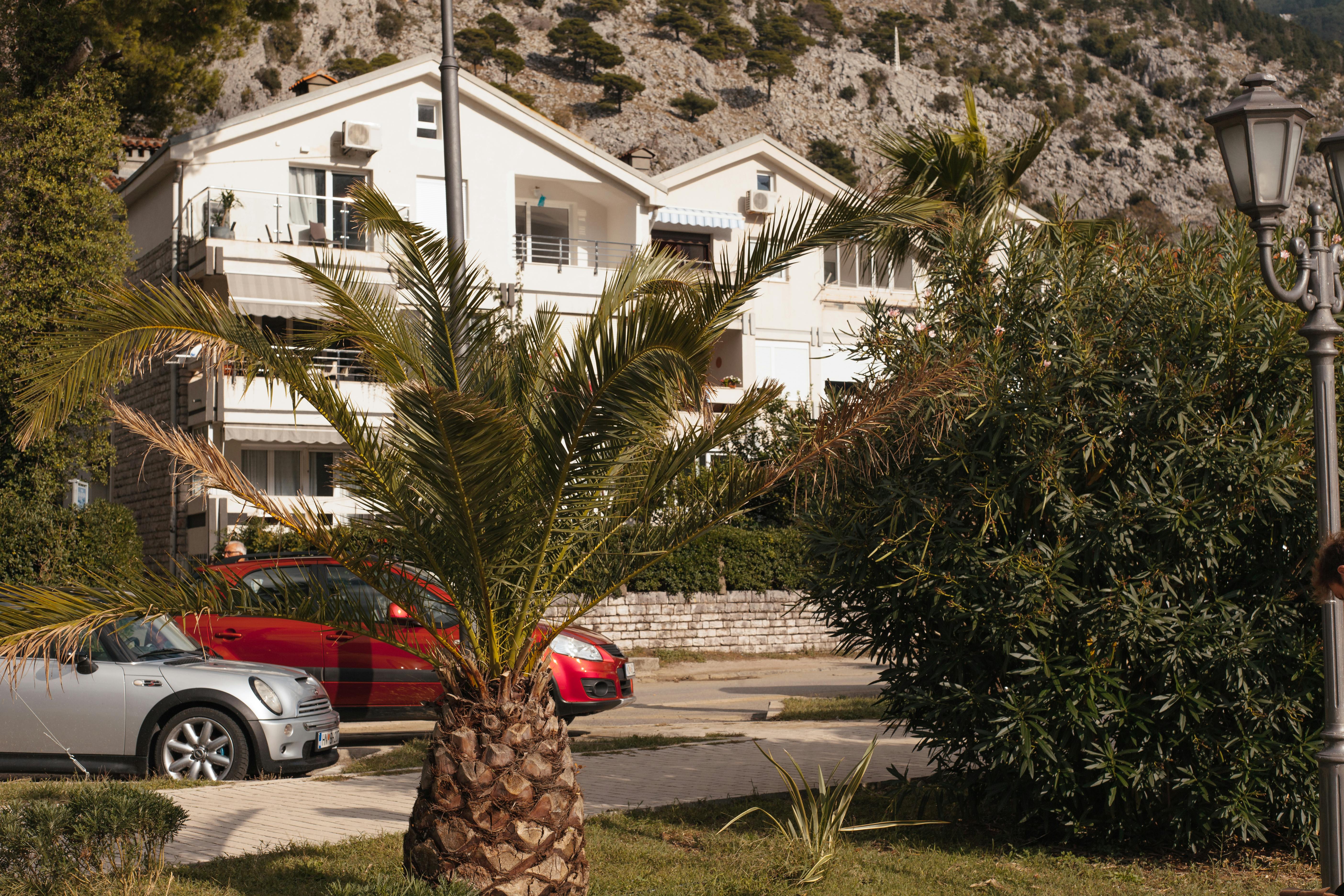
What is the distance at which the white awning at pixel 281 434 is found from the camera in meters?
26.3

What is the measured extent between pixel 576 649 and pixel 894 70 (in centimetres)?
10613

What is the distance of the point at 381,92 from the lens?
29.1m

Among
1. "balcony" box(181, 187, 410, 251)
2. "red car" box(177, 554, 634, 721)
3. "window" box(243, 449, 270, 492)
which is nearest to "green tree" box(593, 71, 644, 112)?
"balcony" box(181, 187, 410, 251)

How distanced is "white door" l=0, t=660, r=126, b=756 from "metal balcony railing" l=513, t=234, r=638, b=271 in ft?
74.1

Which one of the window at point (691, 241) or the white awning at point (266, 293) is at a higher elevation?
the window at point (691, 241)

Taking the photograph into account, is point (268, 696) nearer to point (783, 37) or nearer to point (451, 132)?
point (451, 132)

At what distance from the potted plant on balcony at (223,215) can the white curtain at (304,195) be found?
1168 mm

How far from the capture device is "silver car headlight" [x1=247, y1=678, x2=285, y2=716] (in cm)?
988

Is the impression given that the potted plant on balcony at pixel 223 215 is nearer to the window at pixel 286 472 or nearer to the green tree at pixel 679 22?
the window at pixel 286 472

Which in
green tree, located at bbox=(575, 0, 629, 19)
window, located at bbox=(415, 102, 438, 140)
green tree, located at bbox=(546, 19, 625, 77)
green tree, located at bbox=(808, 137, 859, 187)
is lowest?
window, located at bbox=(415, 102, 438, 140)

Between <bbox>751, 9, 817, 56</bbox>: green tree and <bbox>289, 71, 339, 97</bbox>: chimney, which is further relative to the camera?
<bbox>751, 9, 817, 56</bbox>: green tree

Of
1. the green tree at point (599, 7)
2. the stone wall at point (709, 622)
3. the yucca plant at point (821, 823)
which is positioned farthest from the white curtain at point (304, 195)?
the green tree at point (599, 7)

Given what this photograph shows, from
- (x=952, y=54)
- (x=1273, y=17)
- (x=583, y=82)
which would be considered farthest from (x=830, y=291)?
(x=1273, y=17)

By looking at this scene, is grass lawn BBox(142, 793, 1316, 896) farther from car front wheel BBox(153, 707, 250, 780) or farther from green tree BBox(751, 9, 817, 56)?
green tree BBox(751, 9, 817, 56)
